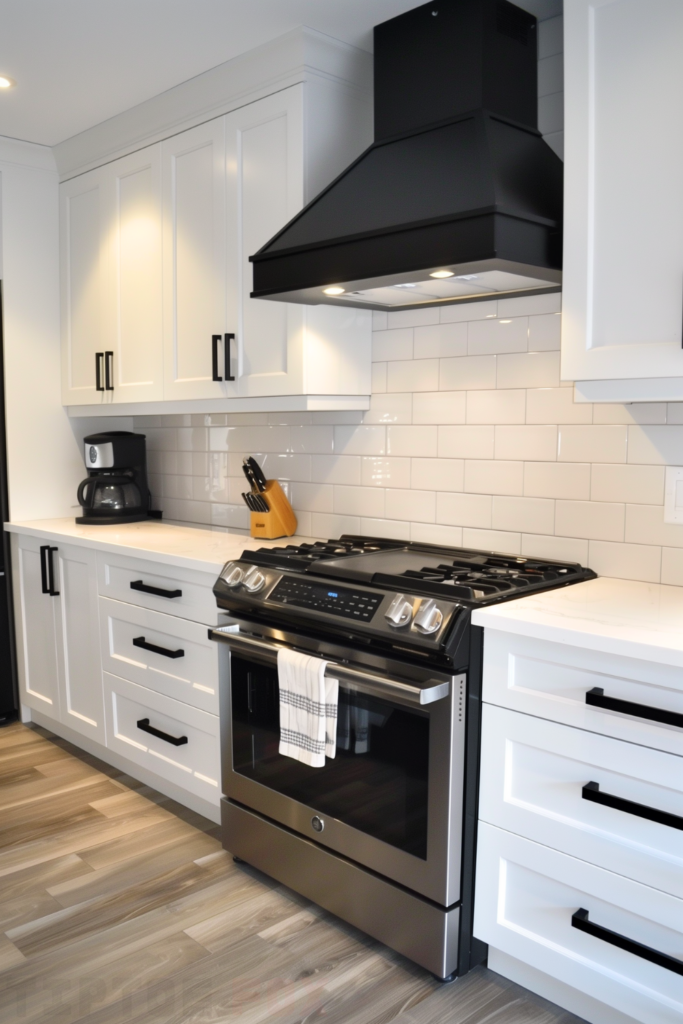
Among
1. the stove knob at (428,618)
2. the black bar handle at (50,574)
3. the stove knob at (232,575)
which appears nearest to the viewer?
the stove knob at (428,618)

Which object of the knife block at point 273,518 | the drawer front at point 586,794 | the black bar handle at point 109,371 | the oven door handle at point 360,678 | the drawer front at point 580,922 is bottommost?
the drawer front at point 580,922

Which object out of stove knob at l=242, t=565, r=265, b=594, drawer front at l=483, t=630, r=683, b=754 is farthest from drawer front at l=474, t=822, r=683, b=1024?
stove knob at l=242, t=565, r=265, b=594

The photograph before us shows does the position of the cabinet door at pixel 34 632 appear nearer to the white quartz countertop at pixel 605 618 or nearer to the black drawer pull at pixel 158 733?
the black drawer pull at pixel 158 733

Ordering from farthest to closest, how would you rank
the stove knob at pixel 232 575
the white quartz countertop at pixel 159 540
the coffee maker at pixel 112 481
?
the coffee maker at pixel 112 481 → the white quartz countertop at pixel 159 540 → the stove knob at pixel 232 575

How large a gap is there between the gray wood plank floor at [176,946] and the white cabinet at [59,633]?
0.54 m

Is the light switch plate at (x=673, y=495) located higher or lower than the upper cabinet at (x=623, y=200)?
lower

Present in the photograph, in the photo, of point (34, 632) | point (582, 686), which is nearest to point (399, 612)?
point (582, 686)

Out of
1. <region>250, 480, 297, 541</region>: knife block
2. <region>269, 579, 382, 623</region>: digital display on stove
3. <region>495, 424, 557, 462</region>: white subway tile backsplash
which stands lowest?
<region>269, 579, 382, 623</region>: digital display on stove

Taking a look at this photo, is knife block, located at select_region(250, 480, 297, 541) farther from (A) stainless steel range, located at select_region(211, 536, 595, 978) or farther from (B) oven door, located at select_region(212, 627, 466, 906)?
(B) oven door, located at select_region(212, 627, 466, 906)

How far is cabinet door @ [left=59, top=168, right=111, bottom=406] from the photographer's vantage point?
3.48 meters

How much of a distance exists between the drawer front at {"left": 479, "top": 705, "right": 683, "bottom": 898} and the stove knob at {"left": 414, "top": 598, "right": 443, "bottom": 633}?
227mm

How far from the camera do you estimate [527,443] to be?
2441mm

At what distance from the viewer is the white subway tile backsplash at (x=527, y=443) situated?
238 centimetres

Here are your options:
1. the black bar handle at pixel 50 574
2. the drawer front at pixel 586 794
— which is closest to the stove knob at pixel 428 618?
the drawer front at pixel 586 794
